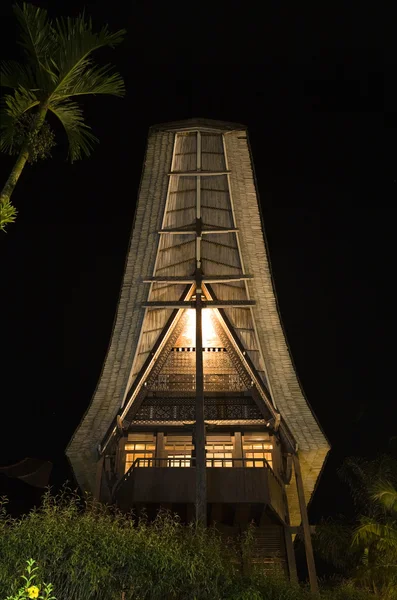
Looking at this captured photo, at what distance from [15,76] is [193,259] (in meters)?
11.7

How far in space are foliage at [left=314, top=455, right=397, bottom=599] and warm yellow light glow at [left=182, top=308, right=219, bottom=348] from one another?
19.4ft

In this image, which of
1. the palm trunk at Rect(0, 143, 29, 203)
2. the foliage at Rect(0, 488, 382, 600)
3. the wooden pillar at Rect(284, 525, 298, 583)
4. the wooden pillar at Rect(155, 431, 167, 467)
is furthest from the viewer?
the wooden pillar at Rect(155, 431, 167, 467)

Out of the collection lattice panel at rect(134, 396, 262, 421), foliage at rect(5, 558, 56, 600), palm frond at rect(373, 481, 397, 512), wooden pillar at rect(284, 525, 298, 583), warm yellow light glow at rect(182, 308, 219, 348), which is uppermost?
warm yellow light glow at rect(182, 308, 219, 348)

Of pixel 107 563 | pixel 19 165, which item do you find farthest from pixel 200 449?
pixel 19 165

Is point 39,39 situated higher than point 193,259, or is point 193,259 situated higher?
point 193,259

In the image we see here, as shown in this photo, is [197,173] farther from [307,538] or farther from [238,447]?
[307,538]

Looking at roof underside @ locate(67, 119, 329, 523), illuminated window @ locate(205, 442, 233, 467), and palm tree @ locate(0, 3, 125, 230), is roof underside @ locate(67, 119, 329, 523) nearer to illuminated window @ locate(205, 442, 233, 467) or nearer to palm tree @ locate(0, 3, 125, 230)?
illuminated window @ locate(205, 442, 233, 467)

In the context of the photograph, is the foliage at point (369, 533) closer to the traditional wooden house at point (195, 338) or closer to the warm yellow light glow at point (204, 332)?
the traditional wooden house at point (195, 338)

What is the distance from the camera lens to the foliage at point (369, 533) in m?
13.6

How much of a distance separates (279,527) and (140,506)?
3.75m

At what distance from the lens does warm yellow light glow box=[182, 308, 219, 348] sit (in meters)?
18.0

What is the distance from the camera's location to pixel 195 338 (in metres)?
15.7

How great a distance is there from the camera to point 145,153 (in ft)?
55.9

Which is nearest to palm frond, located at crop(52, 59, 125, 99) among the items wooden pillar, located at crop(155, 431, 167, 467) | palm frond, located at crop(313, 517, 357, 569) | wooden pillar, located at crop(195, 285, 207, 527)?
wooden pillar, located at crop(195, 285, 207, 527)
